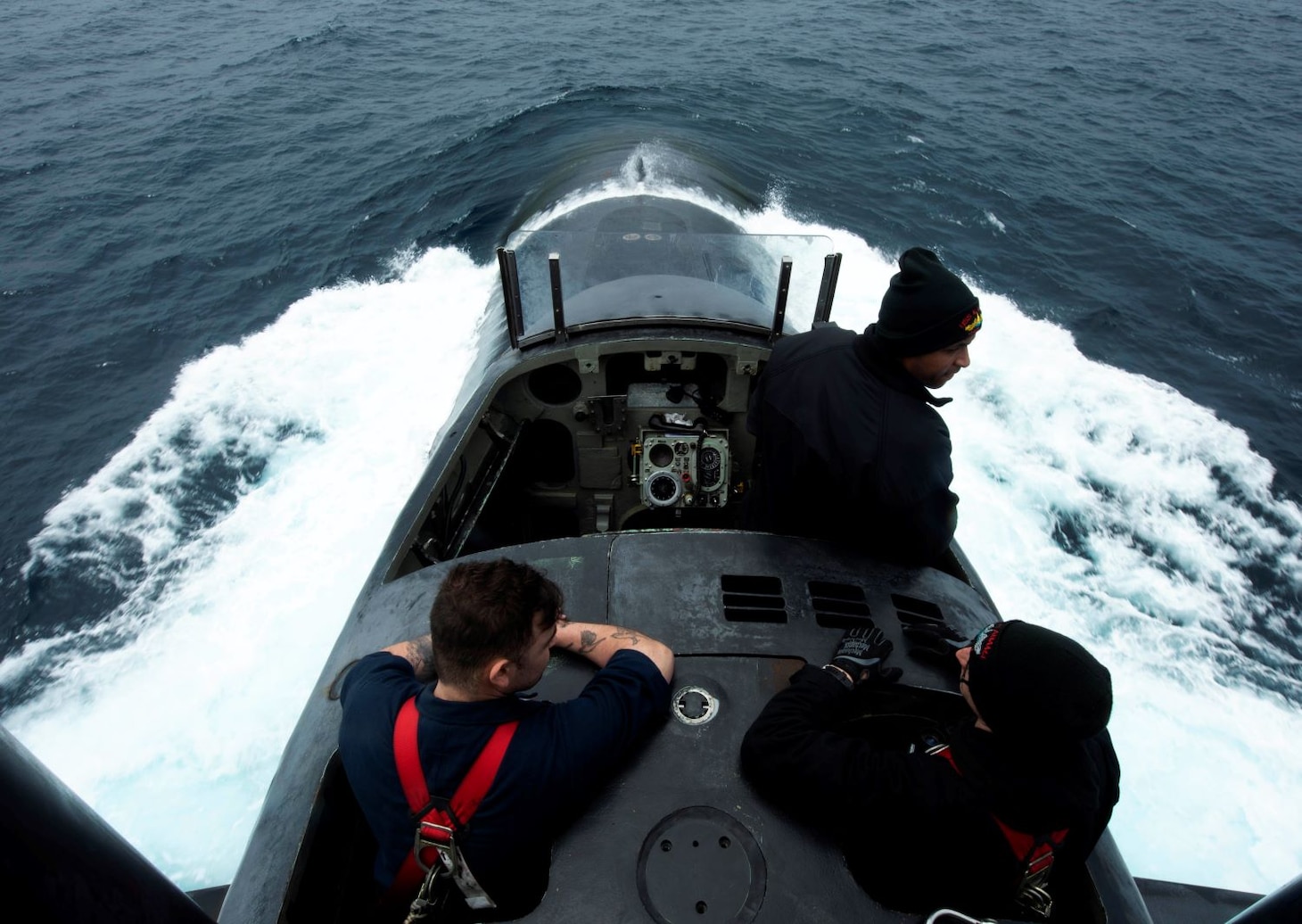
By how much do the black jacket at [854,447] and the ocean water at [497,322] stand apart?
4.95 meters

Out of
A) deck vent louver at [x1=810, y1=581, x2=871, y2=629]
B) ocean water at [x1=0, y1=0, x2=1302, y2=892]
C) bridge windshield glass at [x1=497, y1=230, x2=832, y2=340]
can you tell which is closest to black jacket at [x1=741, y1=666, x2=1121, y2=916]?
deck vent louver at [x1=810, y1=581, x2=871, y2=629]

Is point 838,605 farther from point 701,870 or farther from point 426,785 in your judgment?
point 426,785

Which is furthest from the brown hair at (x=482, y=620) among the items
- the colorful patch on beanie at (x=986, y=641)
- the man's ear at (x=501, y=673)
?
the colorful patch on beanie at (x=986, y=641)

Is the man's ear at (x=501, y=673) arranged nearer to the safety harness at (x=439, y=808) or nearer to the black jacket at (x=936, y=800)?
the safety harness at (x=439, y=808)

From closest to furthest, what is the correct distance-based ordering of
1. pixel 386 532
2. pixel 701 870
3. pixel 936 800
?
pixel 936 800
pixel 701 870
pixel 386 532

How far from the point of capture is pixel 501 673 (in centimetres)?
208

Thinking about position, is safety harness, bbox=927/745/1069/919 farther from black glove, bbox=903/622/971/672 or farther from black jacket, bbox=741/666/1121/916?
black glove, bbox=903/622/971/672

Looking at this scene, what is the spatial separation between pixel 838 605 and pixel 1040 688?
1217mm

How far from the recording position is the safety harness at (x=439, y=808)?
206 cm

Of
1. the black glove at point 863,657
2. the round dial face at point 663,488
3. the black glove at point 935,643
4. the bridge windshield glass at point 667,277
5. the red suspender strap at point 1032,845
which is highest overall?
the red suspender strap at point 1032,845

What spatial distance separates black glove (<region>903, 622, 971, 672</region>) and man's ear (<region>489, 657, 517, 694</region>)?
1.62 metres

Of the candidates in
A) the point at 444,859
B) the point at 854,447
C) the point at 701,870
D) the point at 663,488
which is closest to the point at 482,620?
the point at 444,859

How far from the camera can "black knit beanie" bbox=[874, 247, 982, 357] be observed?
9.14 ft

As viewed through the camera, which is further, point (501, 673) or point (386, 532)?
point (386, 532)
